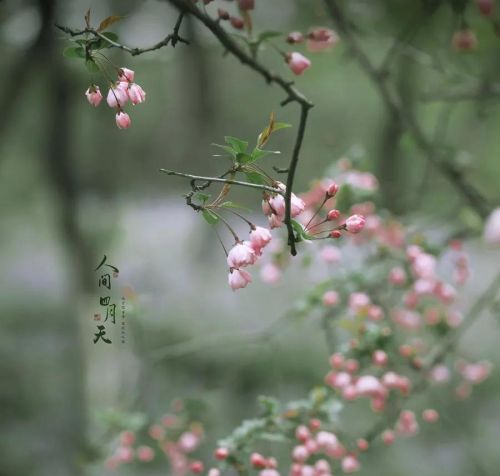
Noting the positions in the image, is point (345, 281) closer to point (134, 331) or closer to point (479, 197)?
point (479, 197)

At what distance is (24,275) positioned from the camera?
1.63m

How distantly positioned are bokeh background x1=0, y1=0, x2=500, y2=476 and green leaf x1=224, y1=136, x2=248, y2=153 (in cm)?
78

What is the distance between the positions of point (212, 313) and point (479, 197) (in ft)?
2.39

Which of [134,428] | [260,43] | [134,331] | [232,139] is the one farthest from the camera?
[134,331]

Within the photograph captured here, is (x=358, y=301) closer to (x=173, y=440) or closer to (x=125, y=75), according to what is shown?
(x=173, y=440)

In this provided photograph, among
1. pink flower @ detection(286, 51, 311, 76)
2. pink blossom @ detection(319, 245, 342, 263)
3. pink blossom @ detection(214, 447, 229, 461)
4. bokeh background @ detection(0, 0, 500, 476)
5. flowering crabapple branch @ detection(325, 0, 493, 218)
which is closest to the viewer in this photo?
pink flower @ detection(286, 51, 311, 76)

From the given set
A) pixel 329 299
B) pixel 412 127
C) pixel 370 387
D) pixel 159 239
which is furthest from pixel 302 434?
pixel 159 239

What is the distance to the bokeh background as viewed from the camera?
1.43m

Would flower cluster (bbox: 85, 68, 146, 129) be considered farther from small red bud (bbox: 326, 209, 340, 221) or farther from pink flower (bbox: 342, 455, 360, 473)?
pink flower (bbox: 342, 455, 360, 473)

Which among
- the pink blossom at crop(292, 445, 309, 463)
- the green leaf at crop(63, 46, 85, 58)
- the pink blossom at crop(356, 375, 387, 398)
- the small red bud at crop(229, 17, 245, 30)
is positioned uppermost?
the small red bud at crop(229, 17, 245, 30)

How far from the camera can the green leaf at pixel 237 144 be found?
0.53m

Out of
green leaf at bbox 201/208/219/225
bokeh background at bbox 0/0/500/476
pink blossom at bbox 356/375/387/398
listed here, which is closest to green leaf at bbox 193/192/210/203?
green leaf at bbox 201/208/219/225

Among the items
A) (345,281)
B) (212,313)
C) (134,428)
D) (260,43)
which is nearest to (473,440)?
(212,313)

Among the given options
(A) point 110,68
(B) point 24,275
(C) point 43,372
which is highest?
(B) point 24,275
